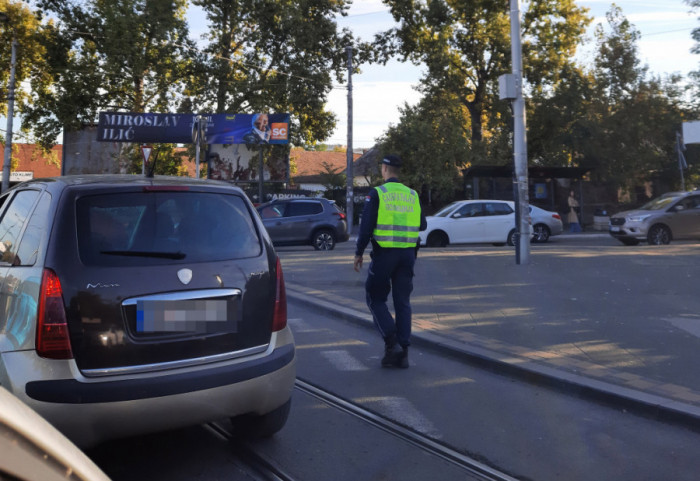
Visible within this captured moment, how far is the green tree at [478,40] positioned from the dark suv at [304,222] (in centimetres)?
1875

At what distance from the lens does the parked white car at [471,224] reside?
20734 mm

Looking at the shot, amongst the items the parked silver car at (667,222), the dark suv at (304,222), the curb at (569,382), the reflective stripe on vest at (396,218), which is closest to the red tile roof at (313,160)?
the dark suv at (304,222)

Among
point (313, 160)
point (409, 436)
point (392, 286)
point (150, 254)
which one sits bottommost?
point (409, 436)

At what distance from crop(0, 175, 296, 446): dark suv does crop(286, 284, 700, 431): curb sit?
8.02 feet

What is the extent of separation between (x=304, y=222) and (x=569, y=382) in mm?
15400

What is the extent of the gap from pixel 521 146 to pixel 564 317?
6.31 metres

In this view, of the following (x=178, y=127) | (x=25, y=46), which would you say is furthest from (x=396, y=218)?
(x=25, y=46)

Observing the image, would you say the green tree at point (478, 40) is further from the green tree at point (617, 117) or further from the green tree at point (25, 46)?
the green tree at point (25, 46)

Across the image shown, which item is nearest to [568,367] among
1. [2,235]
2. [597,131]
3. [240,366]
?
[240,366]

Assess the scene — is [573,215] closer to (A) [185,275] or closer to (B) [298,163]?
(A) [185,275]

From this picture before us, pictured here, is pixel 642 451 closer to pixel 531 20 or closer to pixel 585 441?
pixel 585 441

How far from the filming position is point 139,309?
358 cm

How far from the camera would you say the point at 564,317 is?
798cm

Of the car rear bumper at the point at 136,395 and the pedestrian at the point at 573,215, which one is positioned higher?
the pedestrian at the point at 573,215
